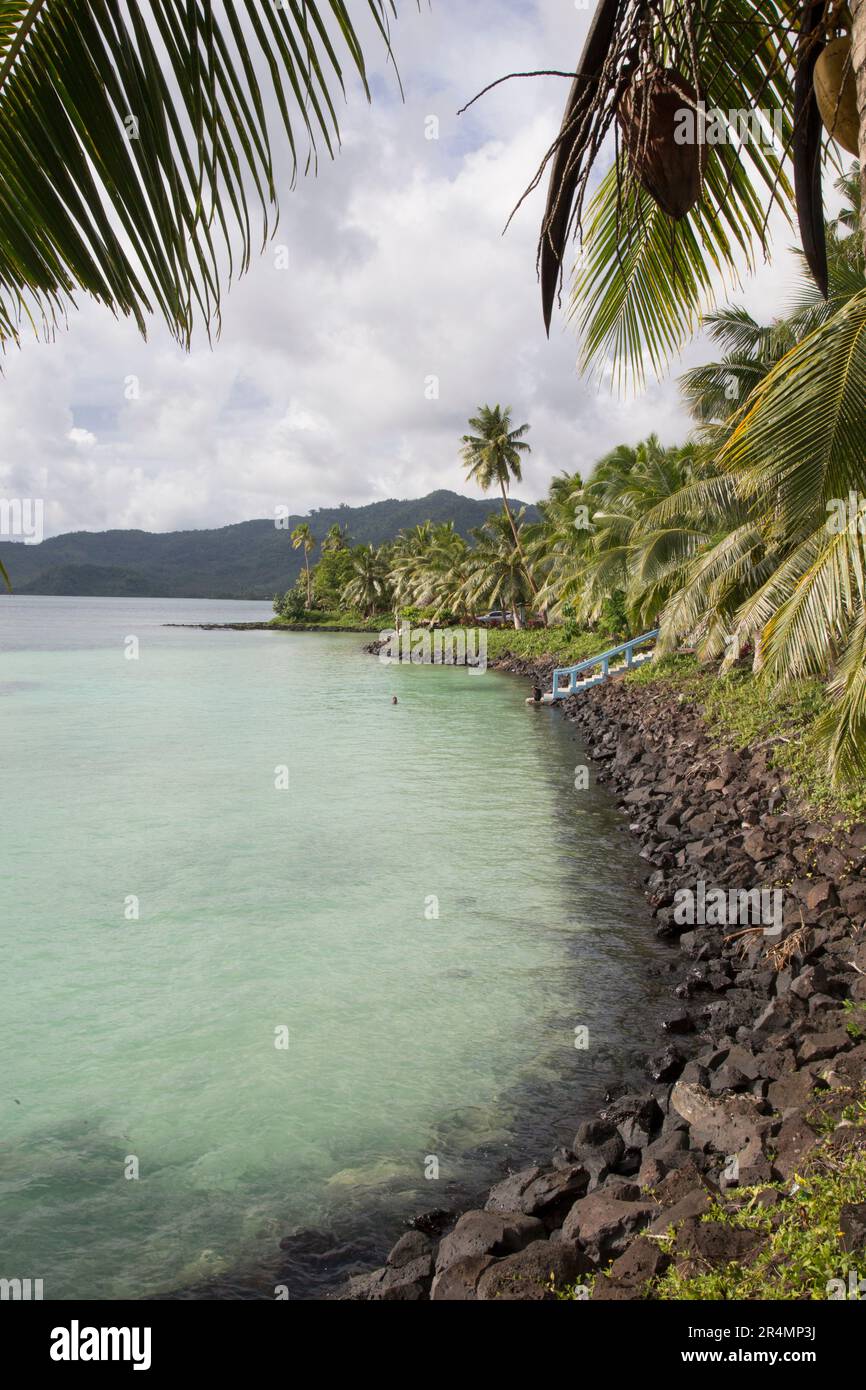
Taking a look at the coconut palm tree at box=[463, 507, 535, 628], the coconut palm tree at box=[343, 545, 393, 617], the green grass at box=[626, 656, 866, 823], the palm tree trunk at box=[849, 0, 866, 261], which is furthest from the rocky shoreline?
the coconut palm tree at box=[343, 545, 393, 617]

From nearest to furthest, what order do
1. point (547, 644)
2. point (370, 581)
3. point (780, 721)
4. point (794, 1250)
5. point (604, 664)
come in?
point (794, 1250) → point (780, 721) → point (604, 664) → point (547, 644) → point (370, 581)

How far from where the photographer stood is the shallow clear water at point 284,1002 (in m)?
5.89

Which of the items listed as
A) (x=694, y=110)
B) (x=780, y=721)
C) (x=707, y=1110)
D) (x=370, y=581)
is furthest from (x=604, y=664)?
(x=370, y=581)

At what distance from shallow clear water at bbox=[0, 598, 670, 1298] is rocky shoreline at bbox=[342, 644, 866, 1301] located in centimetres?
49

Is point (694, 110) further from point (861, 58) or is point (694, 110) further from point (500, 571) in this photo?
point (500, 571)

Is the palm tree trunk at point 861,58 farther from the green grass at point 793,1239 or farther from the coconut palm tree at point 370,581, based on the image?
the coconut palm tree at point 370,581

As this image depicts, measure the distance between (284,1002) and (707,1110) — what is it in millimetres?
4774

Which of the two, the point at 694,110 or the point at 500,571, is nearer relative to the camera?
the point at 694,110

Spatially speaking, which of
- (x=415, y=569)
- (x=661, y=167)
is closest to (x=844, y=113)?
(x=661, y=167)

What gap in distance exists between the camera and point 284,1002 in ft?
30.0

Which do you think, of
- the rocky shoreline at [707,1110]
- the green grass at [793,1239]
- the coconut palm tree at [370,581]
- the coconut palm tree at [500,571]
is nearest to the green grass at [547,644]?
the coconut palm tree at [500,571]

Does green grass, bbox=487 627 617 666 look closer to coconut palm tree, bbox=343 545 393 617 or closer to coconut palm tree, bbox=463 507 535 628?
coconut palm tree, bbox=463 507 535 628

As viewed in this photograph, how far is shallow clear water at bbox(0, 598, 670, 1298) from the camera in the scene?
589 cm
